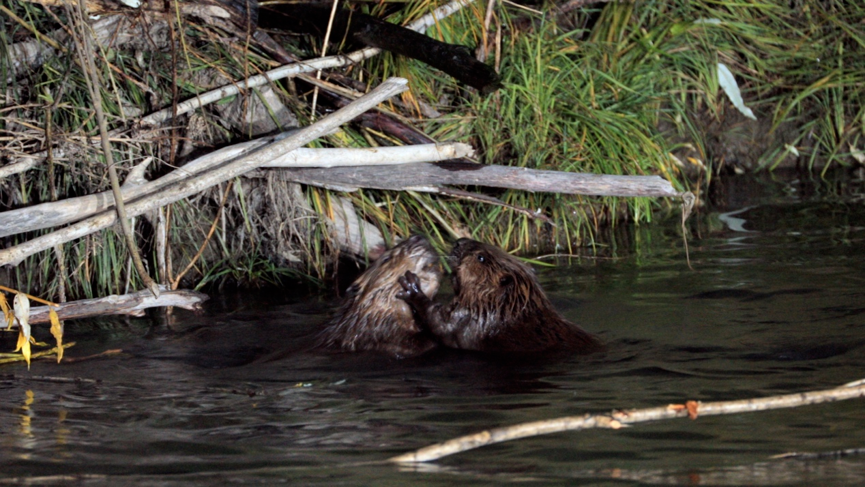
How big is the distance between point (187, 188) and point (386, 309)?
92cm

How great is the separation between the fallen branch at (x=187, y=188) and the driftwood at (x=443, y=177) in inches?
22.2

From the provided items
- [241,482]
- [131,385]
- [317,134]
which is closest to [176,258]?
[317,134]

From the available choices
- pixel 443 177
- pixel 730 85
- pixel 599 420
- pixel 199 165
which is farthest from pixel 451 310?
pixel 730 85

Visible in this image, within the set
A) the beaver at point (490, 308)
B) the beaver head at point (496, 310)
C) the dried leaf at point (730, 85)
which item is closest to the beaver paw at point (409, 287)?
the beaver at point (490, 308)

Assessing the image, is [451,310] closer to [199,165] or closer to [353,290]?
[353,290]

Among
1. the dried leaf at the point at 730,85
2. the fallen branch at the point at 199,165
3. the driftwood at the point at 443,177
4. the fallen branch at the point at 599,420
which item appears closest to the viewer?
the fallen branch at the point at 599,420

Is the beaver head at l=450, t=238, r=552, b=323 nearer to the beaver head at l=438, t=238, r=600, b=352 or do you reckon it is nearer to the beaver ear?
the beaver head at l=438, t=238, r=600, b=352

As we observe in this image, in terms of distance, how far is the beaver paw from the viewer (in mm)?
3863

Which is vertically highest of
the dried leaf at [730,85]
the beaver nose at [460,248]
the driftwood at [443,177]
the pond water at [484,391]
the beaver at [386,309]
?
the dried leaf at [730,85]

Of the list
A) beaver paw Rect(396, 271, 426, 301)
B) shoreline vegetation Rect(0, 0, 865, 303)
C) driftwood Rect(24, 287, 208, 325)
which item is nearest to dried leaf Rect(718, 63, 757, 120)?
shoreline vegetation Rect(0, 0, 865, 303)

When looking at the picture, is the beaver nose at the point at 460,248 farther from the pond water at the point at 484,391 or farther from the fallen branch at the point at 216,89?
the fallen branch at the point at 216,89

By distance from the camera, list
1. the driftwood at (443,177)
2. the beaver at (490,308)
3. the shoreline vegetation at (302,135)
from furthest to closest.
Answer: the driftwood at (443,177) → the shoreline vegetation at (302,135) → the beaver at (490,308)

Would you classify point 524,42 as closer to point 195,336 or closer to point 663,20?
point 663,20

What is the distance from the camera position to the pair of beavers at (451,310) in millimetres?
3596
